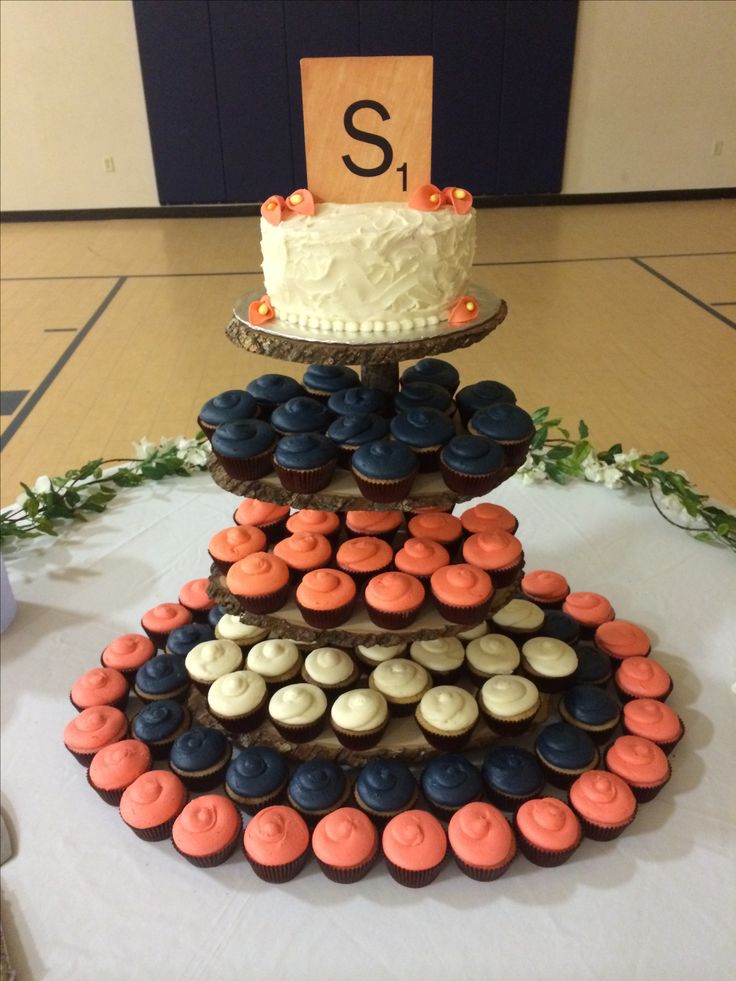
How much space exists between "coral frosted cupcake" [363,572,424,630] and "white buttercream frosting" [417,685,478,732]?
16 cm

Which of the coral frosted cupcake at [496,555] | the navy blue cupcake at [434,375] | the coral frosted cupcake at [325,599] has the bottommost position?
the coral frosted cupcake at [325,599]

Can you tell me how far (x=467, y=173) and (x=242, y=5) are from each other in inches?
81.7

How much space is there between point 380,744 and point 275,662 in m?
0.24

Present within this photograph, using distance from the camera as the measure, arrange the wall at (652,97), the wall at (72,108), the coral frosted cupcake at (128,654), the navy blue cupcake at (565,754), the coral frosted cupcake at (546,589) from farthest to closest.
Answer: the wall at (652,97) < the wall at (72,108) < the coral frosted cupcake at (546,589) < the coral frosted cupcake at (128,654) < the navy blue cupcake at (565,754)

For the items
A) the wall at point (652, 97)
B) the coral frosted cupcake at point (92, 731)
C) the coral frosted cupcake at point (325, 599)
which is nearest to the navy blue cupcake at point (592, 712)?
the coral frosted cupcake at point (325, 599)

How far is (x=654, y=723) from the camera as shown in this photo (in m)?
1.39

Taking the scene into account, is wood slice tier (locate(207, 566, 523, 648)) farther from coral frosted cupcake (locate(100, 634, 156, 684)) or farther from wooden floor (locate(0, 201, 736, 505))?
wooden floor (locate(0, 201, 736, 505))

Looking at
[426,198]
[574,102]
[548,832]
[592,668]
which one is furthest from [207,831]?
[574,102]

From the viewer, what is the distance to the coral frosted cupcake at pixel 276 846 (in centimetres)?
120

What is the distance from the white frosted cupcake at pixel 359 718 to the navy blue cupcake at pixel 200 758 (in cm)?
20

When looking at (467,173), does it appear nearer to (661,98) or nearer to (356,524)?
(661,98)

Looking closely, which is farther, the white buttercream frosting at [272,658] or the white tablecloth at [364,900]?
the white buttercream frosting at [272,658]

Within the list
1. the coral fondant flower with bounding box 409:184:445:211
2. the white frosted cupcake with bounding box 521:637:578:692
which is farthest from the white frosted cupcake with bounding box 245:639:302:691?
the coral fondant flower with bounding box 409:184:445:211

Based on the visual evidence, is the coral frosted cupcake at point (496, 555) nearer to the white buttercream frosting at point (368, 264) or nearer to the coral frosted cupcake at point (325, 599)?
the coral frosted cupcake at point (325, 599)
